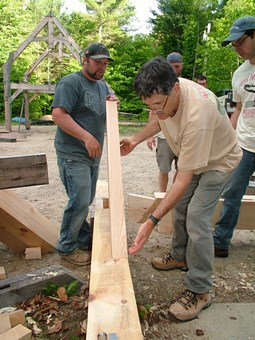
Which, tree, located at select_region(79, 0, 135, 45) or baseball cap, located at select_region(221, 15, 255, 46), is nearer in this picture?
baseball cap, located at select_region(221, 15, 255, 46)

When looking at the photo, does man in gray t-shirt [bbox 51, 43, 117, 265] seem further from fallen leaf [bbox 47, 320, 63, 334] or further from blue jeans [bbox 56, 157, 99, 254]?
fallen leaf [bbox 47, 320, 63, 334]

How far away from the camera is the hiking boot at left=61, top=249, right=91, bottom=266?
305 centimetres

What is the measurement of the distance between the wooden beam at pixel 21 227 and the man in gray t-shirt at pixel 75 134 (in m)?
0.19

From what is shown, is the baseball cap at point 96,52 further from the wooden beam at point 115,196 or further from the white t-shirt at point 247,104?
the white t-shirt at point 247,104

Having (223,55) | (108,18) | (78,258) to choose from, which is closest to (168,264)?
(78,258)

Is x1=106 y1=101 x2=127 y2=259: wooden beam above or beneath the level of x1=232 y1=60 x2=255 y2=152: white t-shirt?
beneath

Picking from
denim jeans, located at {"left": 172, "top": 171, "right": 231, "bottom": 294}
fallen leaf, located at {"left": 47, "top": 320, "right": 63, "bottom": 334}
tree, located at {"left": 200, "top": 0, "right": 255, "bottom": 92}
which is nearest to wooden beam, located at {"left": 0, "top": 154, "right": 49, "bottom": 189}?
fallen leaf, located at {"left": 47, "top": 320, "right": 63, "bottom": 334}

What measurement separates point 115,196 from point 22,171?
0.65 meters

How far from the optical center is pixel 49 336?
2152 millimetres

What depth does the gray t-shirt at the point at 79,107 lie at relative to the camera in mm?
2811

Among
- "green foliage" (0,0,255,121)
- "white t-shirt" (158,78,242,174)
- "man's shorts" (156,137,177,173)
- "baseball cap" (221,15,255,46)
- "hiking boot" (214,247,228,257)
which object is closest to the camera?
"white t-shirt" (158,78,242,174)

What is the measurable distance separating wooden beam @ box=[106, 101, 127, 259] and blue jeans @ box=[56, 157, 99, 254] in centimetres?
58


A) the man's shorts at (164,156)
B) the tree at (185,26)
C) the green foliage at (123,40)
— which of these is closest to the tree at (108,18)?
the green foliage at (123,40)

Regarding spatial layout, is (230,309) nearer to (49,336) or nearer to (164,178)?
(49,336)
